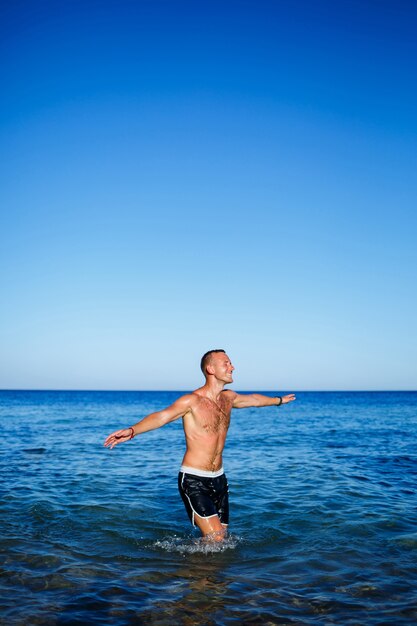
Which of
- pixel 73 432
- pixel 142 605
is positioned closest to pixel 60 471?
pixel 142 605

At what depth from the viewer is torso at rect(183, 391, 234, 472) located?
22.6ft

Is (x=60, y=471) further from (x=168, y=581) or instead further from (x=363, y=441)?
(x=363, y=441)

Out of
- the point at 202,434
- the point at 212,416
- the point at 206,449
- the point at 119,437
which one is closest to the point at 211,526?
the point at 206,449

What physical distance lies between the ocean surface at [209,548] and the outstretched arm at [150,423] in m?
1.71

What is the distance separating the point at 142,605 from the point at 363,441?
1992 centimetres

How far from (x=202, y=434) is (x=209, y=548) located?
169cm

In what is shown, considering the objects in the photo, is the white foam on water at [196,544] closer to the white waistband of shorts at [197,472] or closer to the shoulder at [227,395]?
the white waistband of shorts at [197,472]

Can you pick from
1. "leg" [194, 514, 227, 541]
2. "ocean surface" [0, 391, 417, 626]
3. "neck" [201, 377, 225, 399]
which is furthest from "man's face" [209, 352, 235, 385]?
"ocean surface" [0, 391, 417, 626]

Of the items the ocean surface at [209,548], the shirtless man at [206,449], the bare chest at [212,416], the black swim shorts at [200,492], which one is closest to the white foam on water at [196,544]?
the ocean surface at [209,548]

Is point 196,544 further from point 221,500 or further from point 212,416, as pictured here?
point 212,416

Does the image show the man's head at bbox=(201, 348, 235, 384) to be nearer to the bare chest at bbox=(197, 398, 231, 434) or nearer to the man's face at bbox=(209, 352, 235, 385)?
the man's face at bbox=(209, 352, 235, 385)

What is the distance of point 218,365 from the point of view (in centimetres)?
699

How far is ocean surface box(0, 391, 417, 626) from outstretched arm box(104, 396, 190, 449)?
1711 millimetres

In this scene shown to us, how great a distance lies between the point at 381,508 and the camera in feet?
32.8
